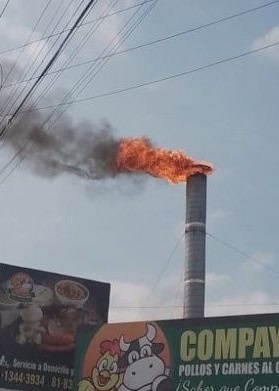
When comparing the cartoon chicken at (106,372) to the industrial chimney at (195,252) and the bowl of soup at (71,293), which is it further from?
the industrial chimney at (195,252)

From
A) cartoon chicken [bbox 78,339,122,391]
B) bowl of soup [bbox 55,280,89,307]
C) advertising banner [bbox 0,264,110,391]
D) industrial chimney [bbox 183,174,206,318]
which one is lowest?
cartoon chicken [bbox 78,339,122,391]

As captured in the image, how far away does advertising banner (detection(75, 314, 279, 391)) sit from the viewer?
2073 centimetres

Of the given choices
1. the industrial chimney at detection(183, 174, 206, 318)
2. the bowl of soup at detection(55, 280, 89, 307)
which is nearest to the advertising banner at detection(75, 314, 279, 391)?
the bowl of soup at detection(55, 280, 89, 307)

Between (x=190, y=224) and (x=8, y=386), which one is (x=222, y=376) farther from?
(x=190, y=224)

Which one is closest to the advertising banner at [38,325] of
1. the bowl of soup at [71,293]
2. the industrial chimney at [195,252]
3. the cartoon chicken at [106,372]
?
the bowl of soup at [71,293]

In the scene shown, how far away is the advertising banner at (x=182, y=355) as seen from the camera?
68.0 feet

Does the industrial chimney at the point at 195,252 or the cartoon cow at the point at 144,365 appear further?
the industrial chimney at the point at 195,252

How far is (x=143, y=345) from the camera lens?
23.2 m

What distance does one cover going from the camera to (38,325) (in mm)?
30578

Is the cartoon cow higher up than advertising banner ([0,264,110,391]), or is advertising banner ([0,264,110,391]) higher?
advertising banner ([0,264,110,391])

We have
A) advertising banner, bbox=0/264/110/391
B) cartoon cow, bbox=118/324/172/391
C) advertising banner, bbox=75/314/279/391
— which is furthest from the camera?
advertising banner, bbox=0/264/110/391

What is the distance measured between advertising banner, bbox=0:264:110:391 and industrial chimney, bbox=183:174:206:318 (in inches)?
331

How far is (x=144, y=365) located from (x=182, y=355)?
1.29 meters

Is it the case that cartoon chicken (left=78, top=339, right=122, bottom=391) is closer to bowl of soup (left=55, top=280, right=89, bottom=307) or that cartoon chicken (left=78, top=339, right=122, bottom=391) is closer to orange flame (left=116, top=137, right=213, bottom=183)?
bowl of soup (left=55, top=280, right=89, bottom=307)
